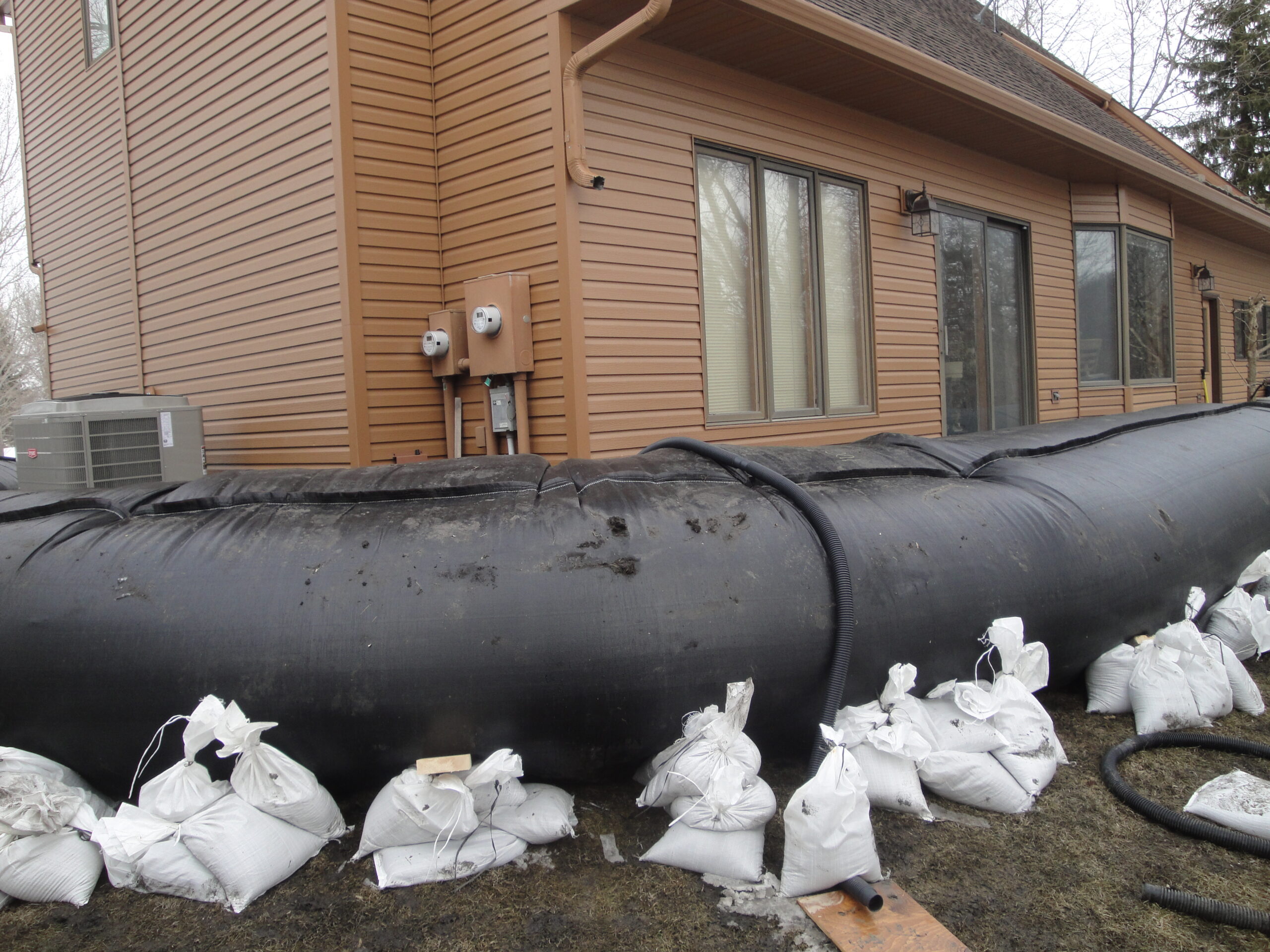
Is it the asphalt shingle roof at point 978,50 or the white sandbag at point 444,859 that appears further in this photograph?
the asphalt shingle roof at point 978,50

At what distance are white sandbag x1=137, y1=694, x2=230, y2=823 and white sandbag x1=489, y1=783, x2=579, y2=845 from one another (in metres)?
0.65

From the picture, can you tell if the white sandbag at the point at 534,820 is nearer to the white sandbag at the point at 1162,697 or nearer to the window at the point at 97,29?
the white sandbag at the point at 1162,697

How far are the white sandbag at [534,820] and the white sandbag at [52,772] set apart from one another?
1010 millimetres

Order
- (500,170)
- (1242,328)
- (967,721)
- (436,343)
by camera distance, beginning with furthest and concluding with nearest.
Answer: (1242,328) < (436,343) < (500,170) < (967,721)

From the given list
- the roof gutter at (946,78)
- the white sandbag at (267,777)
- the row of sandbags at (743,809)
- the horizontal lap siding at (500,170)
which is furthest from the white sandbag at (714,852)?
the roof gutter at (946,78)

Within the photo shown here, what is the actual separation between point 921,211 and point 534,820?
542 centimetres

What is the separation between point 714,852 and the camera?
1.99 metres

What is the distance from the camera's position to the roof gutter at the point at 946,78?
437 cm

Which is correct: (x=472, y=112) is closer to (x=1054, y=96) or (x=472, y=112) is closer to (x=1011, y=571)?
(x=1011, y=571)

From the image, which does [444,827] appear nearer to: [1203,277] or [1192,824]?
[1192,824]

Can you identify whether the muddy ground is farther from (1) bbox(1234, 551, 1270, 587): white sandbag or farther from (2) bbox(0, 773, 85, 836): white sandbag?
(1) bbox(1234, 551, 1270, 587): white sandbag

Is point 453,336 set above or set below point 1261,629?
above

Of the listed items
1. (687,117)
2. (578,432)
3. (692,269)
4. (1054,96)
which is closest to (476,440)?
(578,432)

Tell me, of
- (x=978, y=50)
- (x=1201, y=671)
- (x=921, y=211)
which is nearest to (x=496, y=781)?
(x=1201, y=671)
